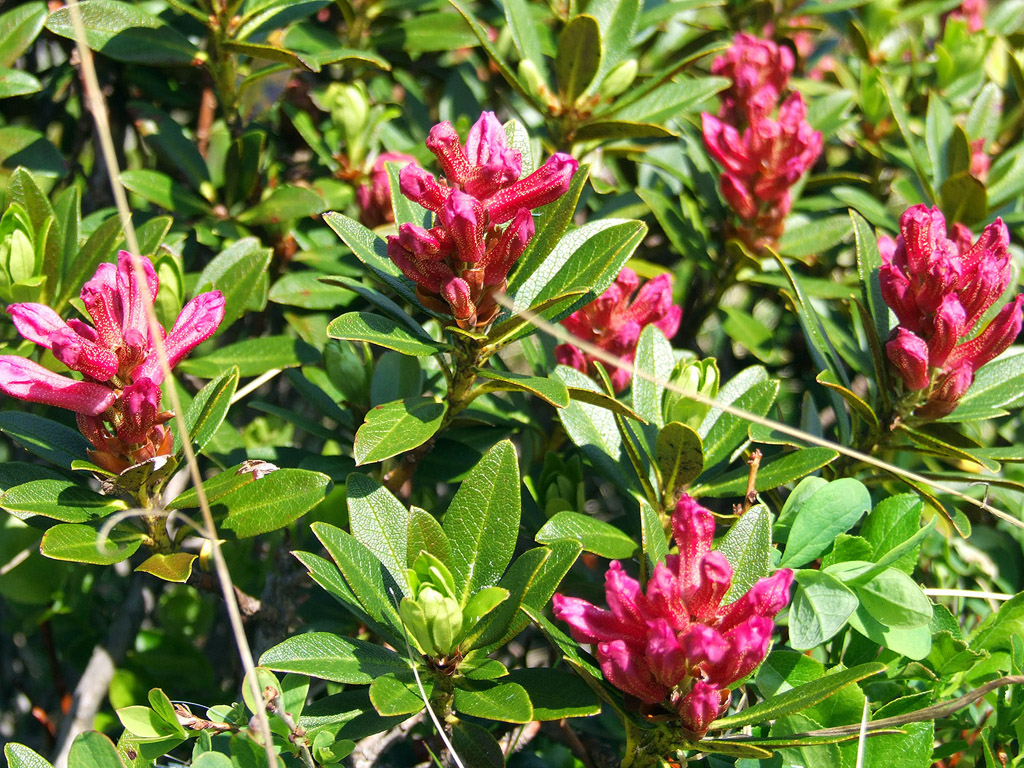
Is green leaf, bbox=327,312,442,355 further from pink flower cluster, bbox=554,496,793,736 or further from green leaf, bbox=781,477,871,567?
green leaf, bbox=781,477,871,567

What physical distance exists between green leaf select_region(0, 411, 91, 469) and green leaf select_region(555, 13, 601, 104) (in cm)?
120

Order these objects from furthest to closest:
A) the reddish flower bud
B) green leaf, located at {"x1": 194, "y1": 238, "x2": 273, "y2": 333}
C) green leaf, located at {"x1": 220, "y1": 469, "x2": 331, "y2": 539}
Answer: green leaf, located at {"x1": 194, "y1": 238, "x2": 273, "y2": 333}
the reddish flower bud
green leaf, located at {"x1": 220, "y1": 469, "x2": 331, "y2": 539}

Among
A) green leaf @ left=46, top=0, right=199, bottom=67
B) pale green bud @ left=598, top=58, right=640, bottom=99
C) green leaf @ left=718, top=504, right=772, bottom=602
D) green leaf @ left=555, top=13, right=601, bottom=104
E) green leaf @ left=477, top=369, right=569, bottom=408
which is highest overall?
green leaf @ left=46, top=0, right=199, bottom=67

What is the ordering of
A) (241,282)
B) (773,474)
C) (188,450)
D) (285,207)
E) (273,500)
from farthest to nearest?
(285,207) < (241,282) < (773,474) < (273,500) < (188,450)

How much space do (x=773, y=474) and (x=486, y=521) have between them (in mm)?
470

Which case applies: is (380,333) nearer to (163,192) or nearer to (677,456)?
(677,456)

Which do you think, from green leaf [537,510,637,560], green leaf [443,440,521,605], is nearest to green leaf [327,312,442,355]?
green leaf [443,440,521,605]

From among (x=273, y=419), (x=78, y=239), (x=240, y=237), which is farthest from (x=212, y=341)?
(x=78, y=239)

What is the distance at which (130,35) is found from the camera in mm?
1845

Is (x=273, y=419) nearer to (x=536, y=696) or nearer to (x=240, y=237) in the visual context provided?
(x=240, y=237)

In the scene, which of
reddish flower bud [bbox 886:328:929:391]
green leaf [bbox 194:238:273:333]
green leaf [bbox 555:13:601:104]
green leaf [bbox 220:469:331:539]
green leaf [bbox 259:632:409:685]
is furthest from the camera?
green leaf [bbox 555:13:601:104]

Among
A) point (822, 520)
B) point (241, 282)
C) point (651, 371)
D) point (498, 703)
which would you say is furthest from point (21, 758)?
point (822, 520)

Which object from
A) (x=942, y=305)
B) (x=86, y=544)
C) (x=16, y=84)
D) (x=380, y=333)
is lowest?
(x=86, y=544)

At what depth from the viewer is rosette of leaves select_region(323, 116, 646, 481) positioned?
1282mm
